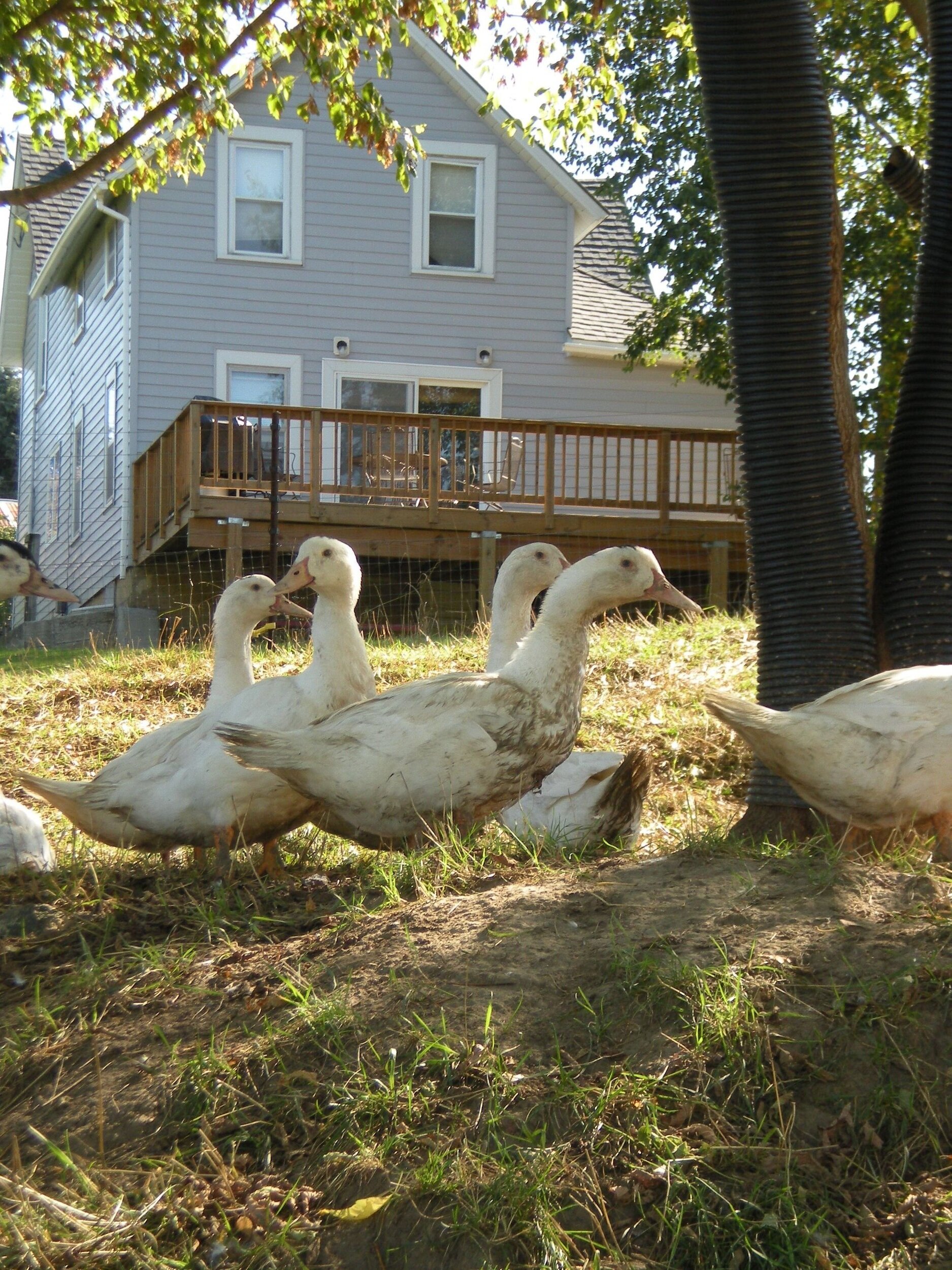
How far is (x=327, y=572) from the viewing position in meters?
5.68

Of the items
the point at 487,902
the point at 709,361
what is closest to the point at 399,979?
the point at 487,902

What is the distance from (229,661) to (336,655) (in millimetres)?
913

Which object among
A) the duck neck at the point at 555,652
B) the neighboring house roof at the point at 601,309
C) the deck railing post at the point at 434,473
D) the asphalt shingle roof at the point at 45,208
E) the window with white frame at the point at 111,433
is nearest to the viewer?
the duck neck at the point at 555,652

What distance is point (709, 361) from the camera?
57.0 feet

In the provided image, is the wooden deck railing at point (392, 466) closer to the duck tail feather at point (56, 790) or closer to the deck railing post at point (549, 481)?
the deck railing post at point (549, 481)

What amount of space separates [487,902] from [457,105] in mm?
18390

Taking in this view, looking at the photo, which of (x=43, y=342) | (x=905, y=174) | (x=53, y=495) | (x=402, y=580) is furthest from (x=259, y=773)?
(x=43, y=342)

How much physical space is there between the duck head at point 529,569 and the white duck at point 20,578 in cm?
217

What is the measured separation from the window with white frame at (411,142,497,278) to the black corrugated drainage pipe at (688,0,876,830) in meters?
14.6

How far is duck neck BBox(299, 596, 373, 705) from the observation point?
546 centimetres

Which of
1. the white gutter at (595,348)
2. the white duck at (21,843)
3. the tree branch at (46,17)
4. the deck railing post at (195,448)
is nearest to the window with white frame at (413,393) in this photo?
the white gutter at (595,348)

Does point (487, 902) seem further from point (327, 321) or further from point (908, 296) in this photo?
point (327, 321)

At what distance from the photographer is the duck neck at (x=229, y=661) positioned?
616 centimetres

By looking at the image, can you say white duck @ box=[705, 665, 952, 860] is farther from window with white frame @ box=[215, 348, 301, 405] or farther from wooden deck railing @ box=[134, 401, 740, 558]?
window with white frame @ box=[215, 348, 301, 405]
